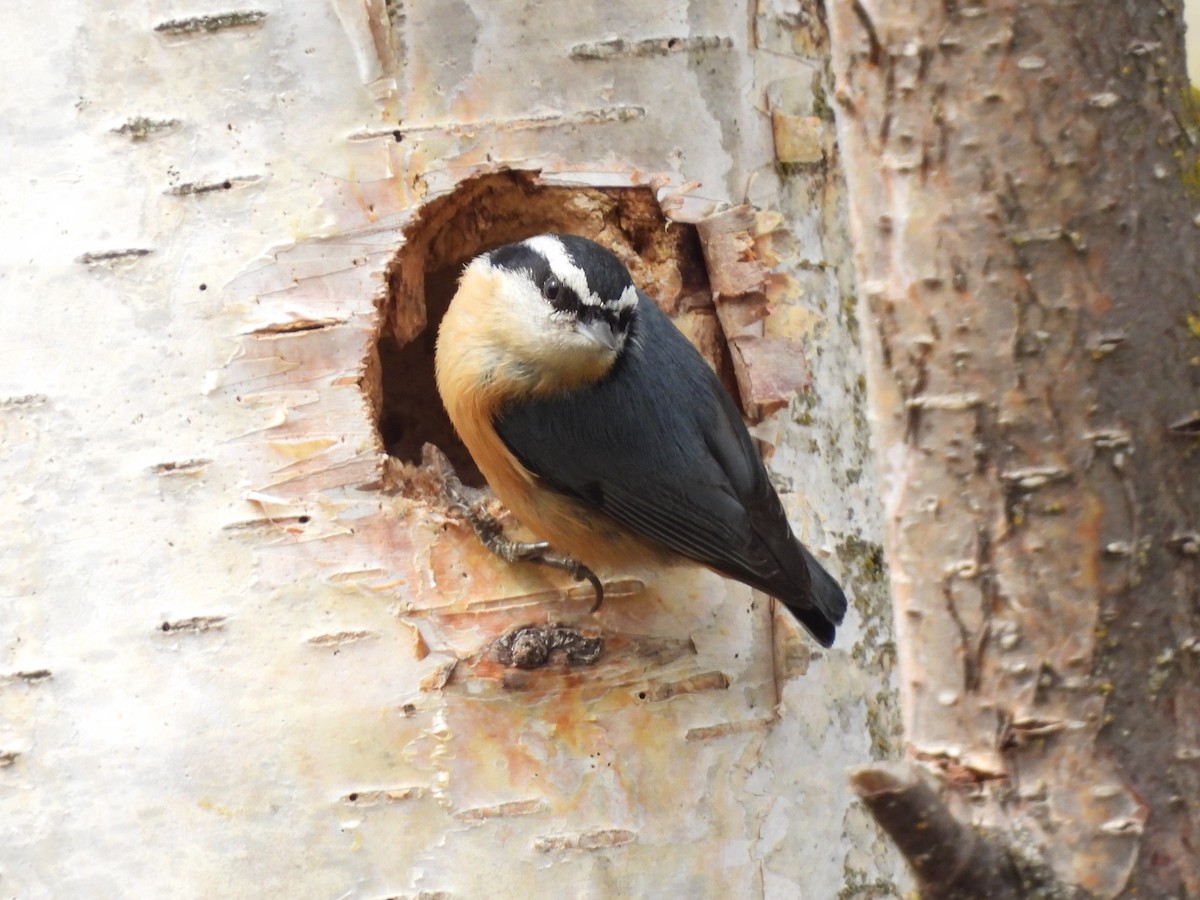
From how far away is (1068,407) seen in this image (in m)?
1.34

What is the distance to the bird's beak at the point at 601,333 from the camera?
2252 mm

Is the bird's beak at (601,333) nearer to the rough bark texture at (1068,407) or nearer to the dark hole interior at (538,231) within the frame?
the dark hole interior at (538,231)

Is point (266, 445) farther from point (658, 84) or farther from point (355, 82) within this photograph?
point (658, 84)

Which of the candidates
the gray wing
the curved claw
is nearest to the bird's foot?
the curved claw

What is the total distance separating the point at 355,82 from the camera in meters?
2.11

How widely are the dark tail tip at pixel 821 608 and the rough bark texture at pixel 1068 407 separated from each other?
0.67 m

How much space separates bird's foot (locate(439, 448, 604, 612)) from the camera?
2.15m

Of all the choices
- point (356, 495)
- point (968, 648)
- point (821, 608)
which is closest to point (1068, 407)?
point (968, 648)

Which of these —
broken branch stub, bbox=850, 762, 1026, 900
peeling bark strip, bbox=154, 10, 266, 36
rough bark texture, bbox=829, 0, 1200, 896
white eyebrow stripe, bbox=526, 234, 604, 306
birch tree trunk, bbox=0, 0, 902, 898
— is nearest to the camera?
broken branch stub, bbox=850, 762, 1026, 900

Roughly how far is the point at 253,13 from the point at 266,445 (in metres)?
0.64

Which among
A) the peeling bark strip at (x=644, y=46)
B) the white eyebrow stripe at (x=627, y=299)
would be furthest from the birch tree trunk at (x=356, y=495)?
the white eyebrow stripe at (x=627, y=299)

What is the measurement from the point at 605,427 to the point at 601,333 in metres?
0.23

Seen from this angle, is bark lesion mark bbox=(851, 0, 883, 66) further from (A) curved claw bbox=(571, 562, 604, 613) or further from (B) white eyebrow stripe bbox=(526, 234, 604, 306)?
(A) curved claw bbox=(571, 562, 604, 613)

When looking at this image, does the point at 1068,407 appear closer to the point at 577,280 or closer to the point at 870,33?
the point at 870,33
